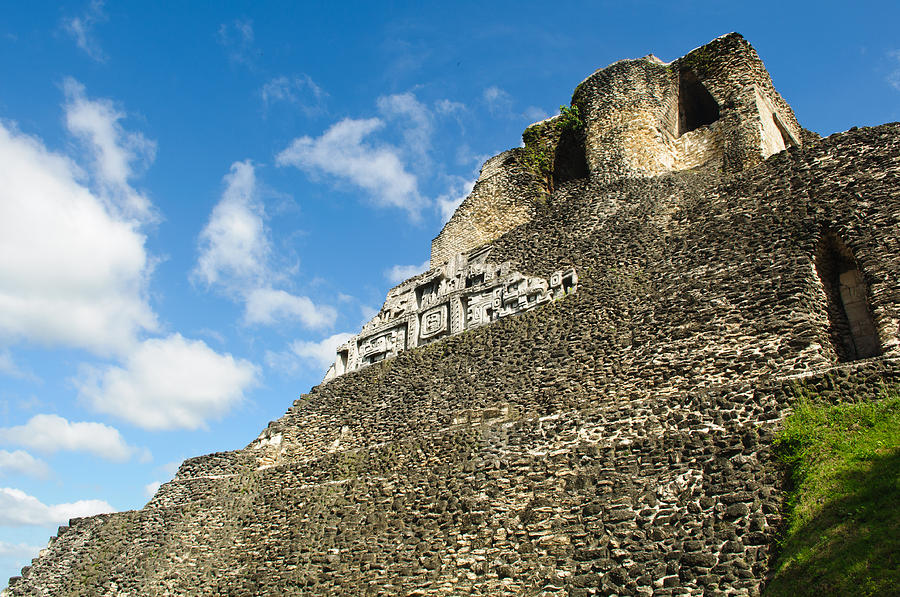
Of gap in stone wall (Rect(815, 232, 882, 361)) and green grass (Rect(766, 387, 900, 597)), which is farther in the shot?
gap in stone wall (Rect(815, 232, 882, 361))

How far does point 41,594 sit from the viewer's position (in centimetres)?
1566

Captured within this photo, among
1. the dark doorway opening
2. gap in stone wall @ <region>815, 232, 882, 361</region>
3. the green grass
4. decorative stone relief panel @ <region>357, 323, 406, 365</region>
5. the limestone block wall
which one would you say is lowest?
the green grass

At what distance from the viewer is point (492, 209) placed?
19344mm

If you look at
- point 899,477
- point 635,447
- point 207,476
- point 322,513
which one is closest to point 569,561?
point 635,447

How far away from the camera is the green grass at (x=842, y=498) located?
583 cm

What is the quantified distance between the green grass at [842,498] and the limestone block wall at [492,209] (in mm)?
11486

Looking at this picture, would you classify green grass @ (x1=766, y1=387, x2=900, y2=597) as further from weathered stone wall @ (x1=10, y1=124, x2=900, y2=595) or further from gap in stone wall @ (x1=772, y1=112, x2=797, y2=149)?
gap in stone wall @ (x1=772, y1=112, x2=797, y2=149)

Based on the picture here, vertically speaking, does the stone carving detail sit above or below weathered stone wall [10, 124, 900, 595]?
above

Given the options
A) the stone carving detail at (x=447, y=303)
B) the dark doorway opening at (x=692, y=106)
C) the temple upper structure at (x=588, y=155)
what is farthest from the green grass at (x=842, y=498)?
the dark doorway opening at (x=692, y=106)

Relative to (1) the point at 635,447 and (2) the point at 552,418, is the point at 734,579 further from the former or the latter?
(2) the point at 552,418

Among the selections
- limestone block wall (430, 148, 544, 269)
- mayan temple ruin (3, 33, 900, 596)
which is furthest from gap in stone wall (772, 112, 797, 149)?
limestone block wall (430, 148, 544, 269)

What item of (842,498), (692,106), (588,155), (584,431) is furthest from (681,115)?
(842,498)

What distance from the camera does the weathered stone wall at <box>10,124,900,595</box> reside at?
820 cm

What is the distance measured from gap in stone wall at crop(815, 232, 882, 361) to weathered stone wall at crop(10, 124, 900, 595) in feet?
0.90
